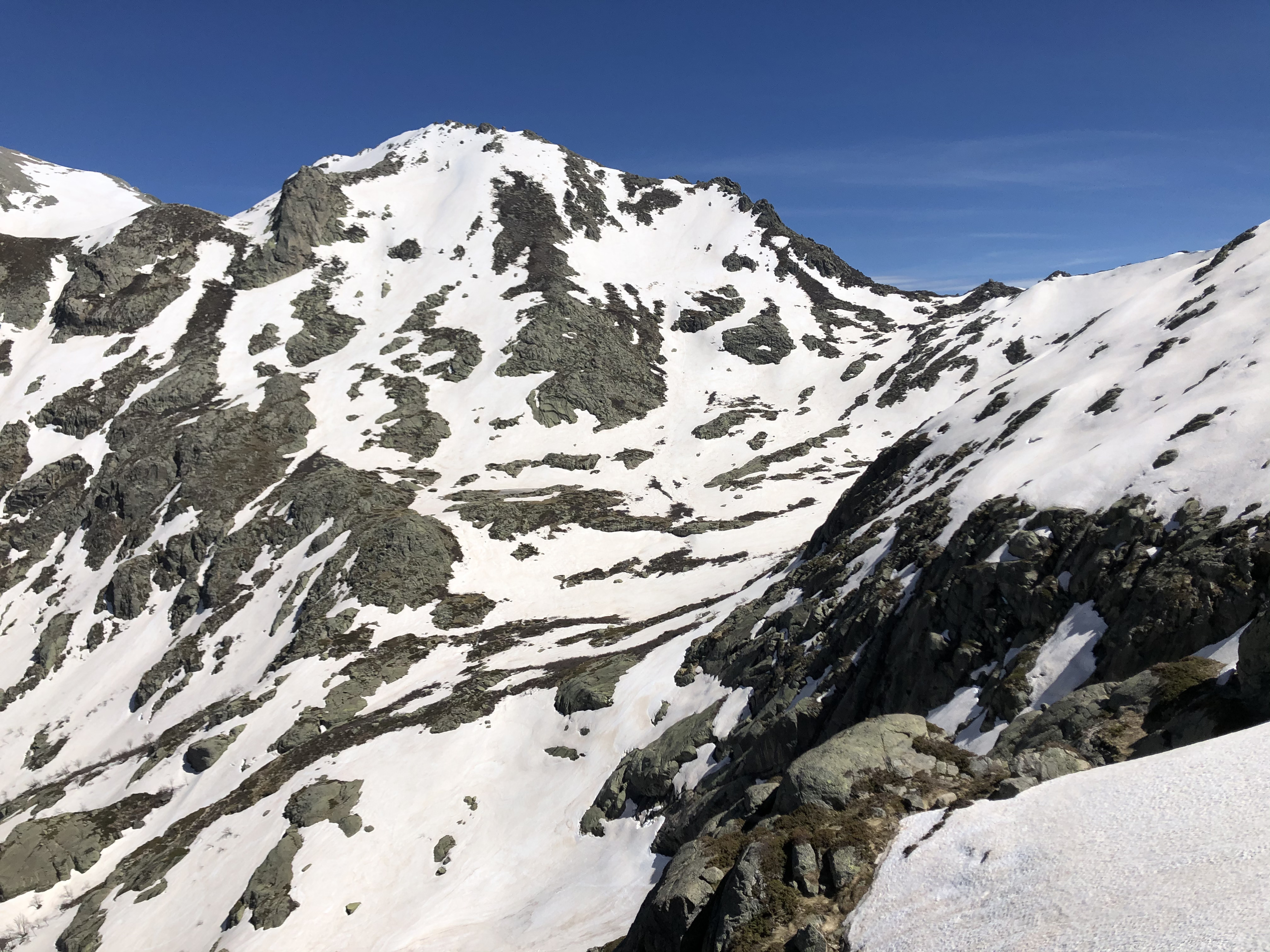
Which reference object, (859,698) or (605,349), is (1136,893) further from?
(605,349)

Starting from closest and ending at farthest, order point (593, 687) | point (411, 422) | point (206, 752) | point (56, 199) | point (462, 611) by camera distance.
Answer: point (593, 687), point (206, 752), point (462, 611), point (411, 422), point (56, 199)

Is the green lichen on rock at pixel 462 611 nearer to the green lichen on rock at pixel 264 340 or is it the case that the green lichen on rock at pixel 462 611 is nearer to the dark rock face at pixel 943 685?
the dark rock face at pixel 943 685

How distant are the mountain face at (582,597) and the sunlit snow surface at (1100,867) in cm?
9

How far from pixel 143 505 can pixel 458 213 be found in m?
83.4

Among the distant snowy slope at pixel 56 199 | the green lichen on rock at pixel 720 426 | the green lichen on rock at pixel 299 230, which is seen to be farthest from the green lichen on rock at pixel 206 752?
the distant snowy slope at pixel 56 199

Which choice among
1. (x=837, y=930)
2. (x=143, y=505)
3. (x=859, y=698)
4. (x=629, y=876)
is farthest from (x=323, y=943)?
(x=143, y=505)

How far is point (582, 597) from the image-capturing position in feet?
183

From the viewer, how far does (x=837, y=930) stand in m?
10.0

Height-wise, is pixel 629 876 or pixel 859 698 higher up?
pixel 859 698

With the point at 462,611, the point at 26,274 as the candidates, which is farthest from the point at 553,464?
the point at 26,274

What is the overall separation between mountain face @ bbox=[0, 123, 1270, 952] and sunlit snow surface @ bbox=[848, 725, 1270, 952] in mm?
95

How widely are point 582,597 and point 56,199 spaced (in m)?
167

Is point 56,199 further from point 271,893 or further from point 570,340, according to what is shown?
point 271,893

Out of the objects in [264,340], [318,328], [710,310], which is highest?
[318,328]
